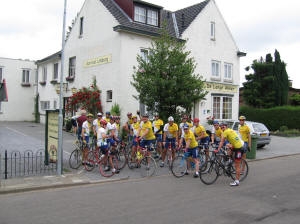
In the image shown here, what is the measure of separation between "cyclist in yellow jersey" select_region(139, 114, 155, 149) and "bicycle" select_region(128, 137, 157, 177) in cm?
28

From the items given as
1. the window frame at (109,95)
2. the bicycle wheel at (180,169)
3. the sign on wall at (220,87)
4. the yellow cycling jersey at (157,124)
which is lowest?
the bicycle wheel at (180,169)

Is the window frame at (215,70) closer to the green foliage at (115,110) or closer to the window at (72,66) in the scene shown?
the green foliage at (115,110)

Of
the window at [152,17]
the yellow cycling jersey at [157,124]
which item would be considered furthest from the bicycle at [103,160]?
the window at [152,17]

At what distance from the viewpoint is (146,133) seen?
36.0ft

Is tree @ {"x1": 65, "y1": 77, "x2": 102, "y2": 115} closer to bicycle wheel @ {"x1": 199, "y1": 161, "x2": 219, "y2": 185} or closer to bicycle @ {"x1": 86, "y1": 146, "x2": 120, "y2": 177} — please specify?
bicycle @ {"x1": 86, "y1": 146, "x2": 120, "y2": 177}

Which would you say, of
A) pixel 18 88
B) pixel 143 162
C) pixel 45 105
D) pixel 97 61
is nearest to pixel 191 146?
pixel 143 162

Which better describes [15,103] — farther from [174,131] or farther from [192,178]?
[192,178]

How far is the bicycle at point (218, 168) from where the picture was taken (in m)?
9.22

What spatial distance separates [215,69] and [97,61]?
8.44 m

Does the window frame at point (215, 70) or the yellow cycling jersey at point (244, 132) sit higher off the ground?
the window frame at point (215, 70)

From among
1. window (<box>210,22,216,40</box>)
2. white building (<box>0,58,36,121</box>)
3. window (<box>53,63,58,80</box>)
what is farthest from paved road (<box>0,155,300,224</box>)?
white building (<box>0,58,36,121</box>)

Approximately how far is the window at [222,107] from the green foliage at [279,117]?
6924mm

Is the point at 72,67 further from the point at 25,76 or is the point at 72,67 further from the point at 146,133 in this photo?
the point at 146,133

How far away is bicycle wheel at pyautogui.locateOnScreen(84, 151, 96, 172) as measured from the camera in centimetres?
1076
